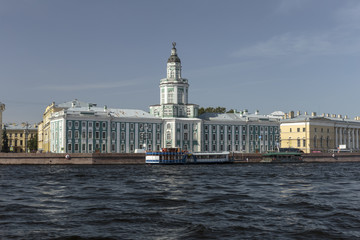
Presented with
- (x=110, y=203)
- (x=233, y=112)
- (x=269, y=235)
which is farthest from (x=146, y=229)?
(x=233, y=112)

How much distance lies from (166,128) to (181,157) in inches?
465

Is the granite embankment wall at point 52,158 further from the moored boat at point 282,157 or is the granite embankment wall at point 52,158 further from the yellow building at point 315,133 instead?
the yellow building at point 315,133

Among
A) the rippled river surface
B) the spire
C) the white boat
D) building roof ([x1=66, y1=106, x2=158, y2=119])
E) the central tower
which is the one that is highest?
the spire

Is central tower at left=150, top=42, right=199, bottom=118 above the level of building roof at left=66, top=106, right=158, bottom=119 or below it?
above

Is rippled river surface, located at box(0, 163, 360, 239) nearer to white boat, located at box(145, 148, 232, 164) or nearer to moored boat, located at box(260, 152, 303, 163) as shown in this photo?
white boat, located at box(145, 148, 232, 164)

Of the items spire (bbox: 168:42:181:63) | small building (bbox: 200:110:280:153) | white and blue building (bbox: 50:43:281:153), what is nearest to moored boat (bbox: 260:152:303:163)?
small building (bbox: 200:110:280:153)

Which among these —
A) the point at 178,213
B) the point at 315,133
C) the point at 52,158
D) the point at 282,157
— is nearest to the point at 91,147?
the point at 52,158

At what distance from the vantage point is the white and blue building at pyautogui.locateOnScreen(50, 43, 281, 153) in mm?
85688

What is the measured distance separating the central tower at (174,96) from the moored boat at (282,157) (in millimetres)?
16264

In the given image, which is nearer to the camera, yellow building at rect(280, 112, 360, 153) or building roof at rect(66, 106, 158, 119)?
building roof at rect(66, 106, 158, 119)

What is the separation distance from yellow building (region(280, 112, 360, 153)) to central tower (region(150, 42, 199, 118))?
30093mm

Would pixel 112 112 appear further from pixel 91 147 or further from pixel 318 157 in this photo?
pixel 318 157

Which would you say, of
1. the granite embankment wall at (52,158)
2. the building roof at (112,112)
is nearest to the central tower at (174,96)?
the building roof at (112,112)

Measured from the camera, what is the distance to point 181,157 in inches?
3324
